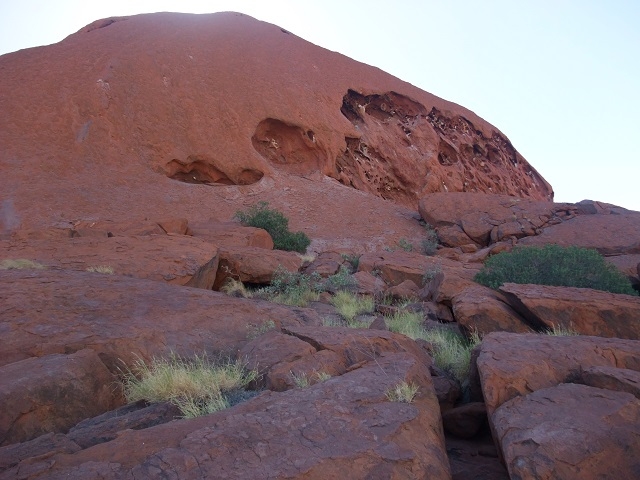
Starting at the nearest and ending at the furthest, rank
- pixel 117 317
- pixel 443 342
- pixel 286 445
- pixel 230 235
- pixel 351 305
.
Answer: pixel 286 445 → pixel 117 317 → pixel 443 342 → pixel 351 305 → pixel 230 235

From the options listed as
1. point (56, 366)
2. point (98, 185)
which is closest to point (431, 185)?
point (98, 185)

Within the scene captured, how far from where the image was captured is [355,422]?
10.0 ft

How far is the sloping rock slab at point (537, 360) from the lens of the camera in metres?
3.58

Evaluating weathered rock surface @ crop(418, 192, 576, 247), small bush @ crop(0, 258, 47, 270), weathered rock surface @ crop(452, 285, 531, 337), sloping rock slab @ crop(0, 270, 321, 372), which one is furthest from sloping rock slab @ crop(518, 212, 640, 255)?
small bush @ crop(0, 258, 47, 270)

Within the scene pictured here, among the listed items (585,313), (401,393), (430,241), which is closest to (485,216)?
(430,241)

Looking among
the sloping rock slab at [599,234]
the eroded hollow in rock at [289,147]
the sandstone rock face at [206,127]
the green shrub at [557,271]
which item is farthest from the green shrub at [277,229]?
the green shrub at [557,271]

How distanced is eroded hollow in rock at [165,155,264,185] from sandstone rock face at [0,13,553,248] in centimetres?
5

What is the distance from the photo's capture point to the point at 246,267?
9.91 meters

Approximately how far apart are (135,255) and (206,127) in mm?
12626

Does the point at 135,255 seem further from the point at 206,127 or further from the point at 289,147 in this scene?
the point at 289,147

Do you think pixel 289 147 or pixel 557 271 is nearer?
pixel 557 271

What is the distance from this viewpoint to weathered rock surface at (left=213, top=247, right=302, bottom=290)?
977 centimetres

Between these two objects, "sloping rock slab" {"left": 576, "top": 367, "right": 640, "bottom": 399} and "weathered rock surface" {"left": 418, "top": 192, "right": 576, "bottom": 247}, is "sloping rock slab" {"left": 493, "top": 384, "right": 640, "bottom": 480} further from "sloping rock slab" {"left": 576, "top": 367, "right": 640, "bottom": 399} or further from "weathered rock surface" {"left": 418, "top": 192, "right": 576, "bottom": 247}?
"weathered rock surface" {"left": 418, "top": 192, "right": 576, "bottom": 247}

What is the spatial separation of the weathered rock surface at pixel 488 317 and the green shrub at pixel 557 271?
8.01ft
